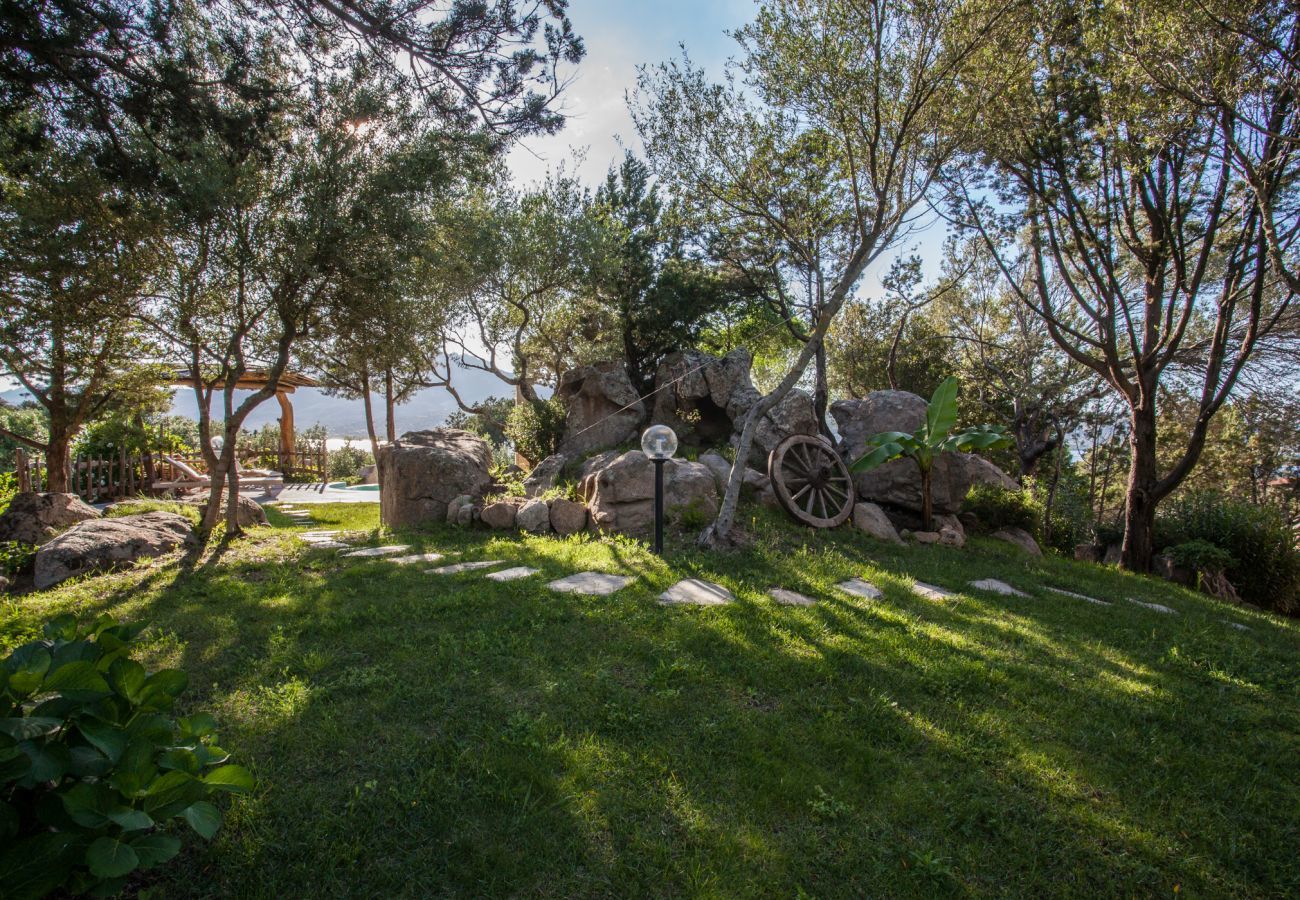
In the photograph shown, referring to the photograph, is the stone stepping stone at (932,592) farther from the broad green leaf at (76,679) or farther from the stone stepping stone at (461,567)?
the broad green leaf at (76,679)

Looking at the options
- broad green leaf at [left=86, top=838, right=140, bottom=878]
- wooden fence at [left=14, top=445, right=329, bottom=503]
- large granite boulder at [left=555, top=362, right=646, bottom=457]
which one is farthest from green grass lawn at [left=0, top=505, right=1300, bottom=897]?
wooden fence at [left=14, top=445, right=329, bottom=503]

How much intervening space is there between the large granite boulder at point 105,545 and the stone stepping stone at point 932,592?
28.1ft

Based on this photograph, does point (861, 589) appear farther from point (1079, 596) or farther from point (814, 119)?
point (814, 119)

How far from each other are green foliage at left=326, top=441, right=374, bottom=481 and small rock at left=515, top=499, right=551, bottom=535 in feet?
56.1

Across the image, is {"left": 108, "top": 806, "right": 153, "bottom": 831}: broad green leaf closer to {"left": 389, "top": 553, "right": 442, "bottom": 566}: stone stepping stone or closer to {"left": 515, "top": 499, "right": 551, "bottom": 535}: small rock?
{"left": 389, "top": 553, "right": 442, "bottom": 566}: stone stepping stone

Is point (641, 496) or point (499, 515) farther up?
point (641, 496)

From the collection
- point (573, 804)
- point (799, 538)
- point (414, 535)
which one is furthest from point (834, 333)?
point (573, 804)

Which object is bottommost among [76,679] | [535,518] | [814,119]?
[535,518]

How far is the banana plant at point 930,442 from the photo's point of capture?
27.9 feet

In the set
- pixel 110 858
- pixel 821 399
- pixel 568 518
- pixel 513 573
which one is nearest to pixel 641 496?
pixel 568 518

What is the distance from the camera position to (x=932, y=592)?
563cm

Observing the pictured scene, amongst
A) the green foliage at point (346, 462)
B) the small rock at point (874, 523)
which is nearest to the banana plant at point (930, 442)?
the small rock at point (874, 523)

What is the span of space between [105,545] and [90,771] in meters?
6.93

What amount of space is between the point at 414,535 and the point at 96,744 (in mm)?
7173
